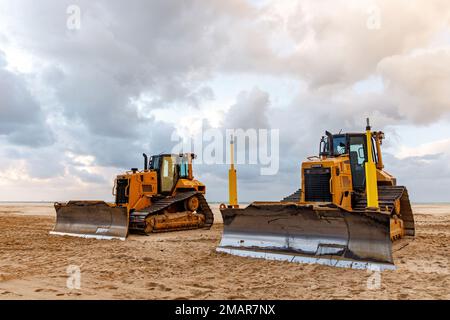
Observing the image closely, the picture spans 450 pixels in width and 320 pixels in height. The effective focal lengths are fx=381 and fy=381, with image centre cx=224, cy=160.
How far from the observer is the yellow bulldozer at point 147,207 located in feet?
45.7

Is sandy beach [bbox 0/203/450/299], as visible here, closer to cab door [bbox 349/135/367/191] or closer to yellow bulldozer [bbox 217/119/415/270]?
yellow bulldozer [bbox 217/119/415/270]

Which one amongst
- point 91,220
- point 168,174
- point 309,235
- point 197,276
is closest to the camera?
point 197,276

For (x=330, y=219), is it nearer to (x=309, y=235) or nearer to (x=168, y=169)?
(x=309, y=235)

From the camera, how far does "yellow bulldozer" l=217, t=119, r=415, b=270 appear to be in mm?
7414

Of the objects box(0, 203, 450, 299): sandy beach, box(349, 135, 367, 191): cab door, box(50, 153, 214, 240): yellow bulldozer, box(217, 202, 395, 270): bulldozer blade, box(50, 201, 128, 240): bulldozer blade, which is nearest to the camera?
box(0, 203, 450, 299): sandy beach

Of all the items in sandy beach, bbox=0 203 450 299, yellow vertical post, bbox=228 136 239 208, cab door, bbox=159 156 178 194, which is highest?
cab door, bbox=159 156 178 194

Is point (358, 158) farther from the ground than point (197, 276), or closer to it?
farther from the ground

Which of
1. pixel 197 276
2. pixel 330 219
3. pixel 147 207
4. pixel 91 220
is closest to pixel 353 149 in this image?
pixel 330 219

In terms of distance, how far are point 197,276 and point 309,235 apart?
2692 mm

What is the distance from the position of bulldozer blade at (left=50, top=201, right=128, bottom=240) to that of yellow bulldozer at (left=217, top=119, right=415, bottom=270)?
521 cm

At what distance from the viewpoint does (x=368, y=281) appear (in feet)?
20.6

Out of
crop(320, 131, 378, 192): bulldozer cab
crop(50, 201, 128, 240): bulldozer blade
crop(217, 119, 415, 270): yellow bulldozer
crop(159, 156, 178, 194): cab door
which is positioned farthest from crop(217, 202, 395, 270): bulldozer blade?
crop(159, 156, 178, 194): cab door

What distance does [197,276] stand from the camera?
6922 millimetres
